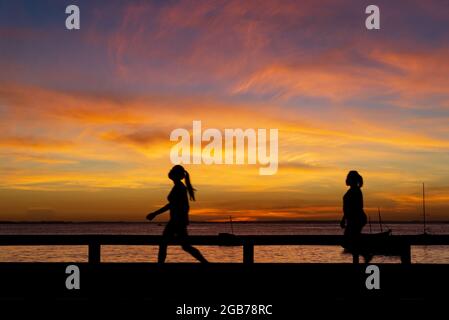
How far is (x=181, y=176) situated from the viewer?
1059 cm

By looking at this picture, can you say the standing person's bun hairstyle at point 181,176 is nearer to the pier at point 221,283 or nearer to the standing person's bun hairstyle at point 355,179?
the pier at point 221,283

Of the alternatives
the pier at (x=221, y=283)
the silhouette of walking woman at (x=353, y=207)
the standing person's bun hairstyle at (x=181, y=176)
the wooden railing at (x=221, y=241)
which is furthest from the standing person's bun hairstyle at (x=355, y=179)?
the standing person's bun hairstyle at (x=181, y=176)

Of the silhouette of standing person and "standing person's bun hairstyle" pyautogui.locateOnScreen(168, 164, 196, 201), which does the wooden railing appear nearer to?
the silhouette of standing person

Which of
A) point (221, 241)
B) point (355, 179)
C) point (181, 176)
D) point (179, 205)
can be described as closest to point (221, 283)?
point (221, 241)

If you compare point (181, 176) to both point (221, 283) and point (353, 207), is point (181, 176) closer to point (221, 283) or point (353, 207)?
point (221, 283)

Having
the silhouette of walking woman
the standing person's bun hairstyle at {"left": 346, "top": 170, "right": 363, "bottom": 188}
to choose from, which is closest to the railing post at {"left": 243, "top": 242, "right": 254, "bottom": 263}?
the silhouette of walking woman

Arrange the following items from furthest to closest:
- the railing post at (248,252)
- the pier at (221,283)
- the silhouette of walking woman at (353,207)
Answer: the silhouette of walking woman at (353,207), the railing post at (248,252), the pier at (221,283)

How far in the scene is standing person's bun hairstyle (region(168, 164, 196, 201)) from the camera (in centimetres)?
1055

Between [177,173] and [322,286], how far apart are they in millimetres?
3171

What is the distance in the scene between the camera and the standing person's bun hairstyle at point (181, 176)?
10555mm
